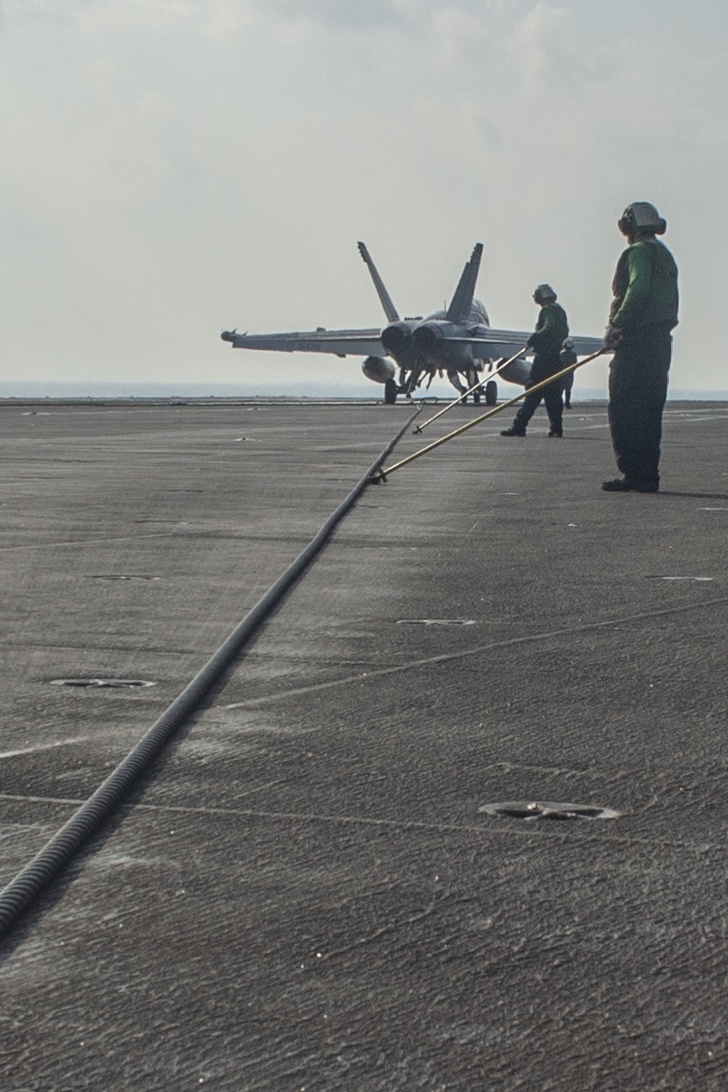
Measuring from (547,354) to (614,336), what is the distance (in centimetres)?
1015

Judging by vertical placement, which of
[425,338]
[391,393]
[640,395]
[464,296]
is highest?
[464,296]

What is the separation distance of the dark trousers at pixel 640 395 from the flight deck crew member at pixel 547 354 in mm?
9040

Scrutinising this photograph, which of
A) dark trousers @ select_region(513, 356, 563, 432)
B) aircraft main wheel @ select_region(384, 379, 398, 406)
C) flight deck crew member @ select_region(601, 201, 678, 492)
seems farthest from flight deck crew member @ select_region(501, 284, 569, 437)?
aircraft main wheel @ select_region(384, 379, 398, 406)

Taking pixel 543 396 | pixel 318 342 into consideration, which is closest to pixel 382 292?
pixel 318 342

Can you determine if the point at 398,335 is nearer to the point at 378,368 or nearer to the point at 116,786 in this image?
the point at 378,368

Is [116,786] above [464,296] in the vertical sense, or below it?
below

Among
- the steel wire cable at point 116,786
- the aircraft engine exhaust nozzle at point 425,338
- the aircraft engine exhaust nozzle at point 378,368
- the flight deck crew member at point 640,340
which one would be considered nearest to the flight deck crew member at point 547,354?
the flight deck crew member at point 640,340

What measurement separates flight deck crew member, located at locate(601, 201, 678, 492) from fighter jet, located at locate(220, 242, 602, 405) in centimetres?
3156

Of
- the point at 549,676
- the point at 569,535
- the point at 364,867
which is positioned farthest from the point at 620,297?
the point at 364,867

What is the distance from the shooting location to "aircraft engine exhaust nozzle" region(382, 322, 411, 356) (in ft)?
168

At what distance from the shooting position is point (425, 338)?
2012 inches

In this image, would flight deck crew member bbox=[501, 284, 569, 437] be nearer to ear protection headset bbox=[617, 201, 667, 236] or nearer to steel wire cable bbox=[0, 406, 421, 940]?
ear protection headset bbox=[617, 201, 667, 236]

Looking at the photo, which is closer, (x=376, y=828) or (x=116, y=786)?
(x=376, y=828)

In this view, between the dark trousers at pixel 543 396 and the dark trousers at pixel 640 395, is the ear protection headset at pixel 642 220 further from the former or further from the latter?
the dark trousers at pixel 543 396
